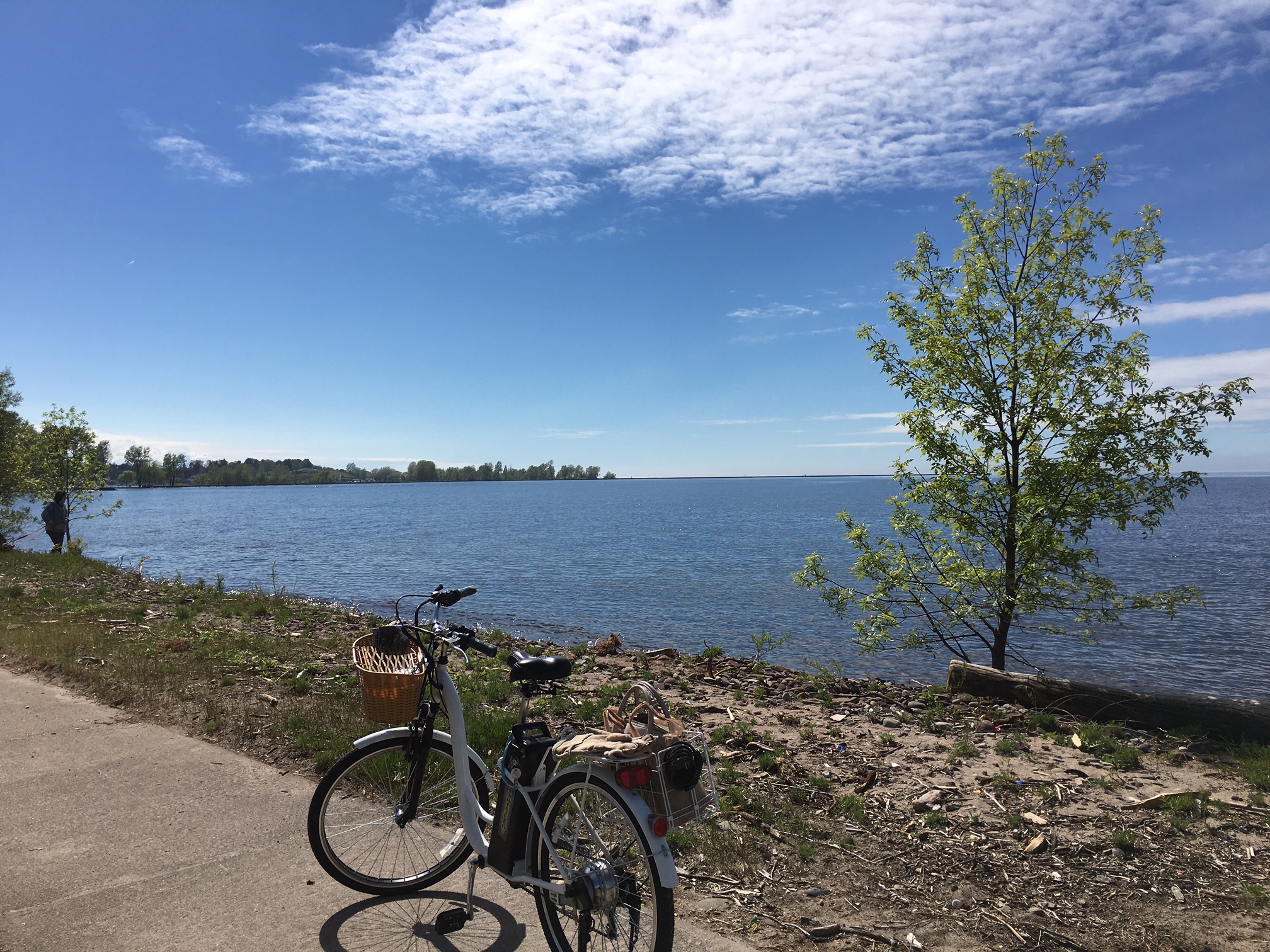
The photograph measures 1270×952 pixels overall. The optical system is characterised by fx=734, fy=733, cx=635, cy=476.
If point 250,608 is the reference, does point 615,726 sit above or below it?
above

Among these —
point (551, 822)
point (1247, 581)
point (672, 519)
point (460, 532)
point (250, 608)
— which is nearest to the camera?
point (551, 822)

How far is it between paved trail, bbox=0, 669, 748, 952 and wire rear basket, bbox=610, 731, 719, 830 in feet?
3.64

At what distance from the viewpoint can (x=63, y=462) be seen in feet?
97.3

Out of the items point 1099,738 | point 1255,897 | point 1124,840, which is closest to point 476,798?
point 1124,840

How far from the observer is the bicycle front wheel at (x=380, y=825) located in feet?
13.7

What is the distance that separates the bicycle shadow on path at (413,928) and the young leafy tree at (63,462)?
102ft

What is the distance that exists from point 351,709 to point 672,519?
7028 centimetres

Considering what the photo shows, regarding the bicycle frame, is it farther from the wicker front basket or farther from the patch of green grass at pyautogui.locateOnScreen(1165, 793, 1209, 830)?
the patch of green grass at pyautogui.locateOnScreen(1165, 793, 1209, 830)

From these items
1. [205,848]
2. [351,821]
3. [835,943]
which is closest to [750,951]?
[835,943]

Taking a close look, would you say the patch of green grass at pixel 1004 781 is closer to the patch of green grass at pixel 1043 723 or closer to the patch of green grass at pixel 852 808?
the patch of green grass at pixel 852 808

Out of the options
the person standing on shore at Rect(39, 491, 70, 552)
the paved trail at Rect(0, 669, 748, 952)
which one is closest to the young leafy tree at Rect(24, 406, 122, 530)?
the person standing on shore at Rect(39, 491, 70, 552)

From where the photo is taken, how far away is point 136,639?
11070 millimetres

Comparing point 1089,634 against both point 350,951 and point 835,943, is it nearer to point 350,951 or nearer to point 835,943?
point 835,943

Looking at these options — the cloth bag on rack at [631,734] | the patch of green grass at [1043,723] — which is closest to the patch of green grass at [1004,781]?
the patch of green grass at [1043,723]
